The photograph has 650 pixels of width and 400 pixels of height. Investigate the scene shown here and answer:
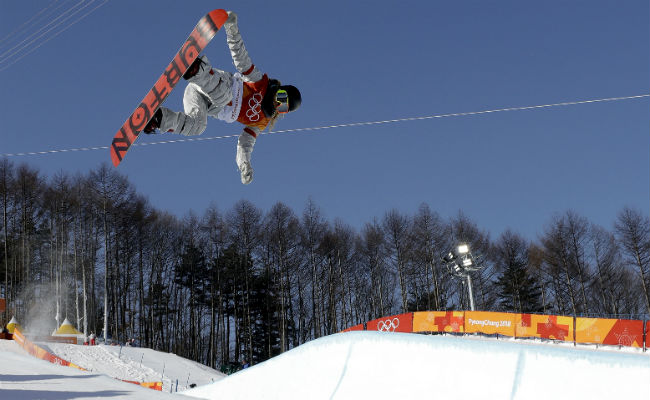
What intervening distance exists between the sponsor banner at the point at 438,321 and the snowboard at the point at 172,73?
1774 cm

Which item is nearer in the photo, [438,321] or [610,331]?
[610,331]

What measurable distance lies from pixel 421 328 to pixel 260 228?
18264mm

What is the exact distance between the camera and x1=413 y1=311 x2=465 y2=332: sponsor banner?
21.4 metres

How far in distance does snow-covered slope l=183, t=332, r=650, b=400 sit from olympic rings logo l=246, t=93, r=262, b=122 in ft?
11.2

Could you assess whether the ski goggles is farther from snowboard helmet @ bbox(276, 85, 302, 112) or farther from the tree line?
the tree line

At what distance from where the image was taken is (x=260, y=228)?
3744cm

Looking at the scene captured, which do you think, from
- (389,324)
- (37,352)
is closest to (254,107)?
(37,352)

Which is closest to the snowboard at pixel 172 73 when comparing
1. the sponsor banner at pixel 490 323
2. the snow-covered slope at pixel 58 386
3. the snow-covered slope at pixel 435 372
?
the snow-covered slope at pixel 58 386

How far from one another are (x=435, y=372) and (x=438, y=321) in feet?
53.0

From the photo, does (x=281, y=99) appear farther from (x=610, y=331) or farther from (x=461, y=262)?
(x=461, y=262)

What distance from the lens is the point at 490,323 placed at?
20.8 meters

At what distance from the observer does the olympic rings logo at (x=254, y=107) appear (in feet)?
19.9

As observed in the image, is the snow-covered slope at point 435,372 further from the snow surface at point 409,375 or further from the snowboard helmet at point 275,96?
the snowboard helmet at point 275,96

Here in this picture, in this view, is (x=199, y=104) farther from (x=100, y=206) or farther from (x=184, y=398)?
(x=100, y=206)
